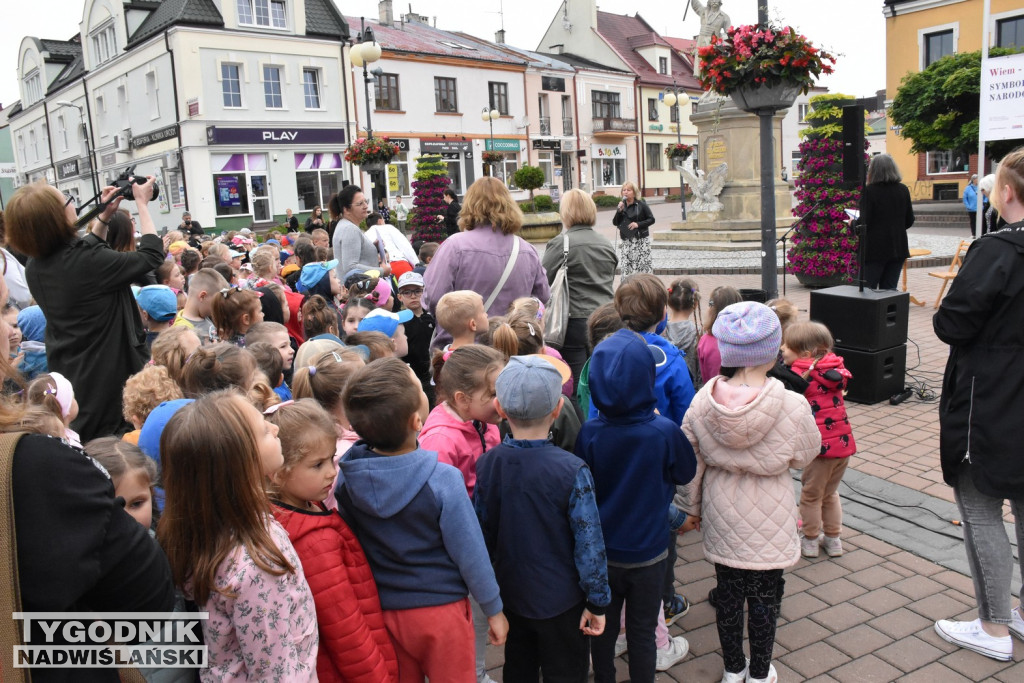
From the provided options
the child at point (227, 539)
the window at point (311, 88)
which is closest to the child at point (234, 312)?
the child at point (227, 539)

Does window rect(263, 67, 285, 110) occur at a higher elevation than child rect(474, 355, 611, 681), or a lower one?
higher

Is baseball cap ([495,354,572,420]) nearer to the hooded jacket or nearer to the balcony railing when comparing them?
the hooded jacket

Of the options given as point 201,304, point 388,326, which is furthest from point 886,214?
point 201,304

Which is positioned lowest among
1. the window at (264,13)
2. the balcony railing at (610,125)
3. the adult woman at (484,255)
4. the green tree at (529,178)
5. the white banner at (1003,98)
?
the adult woman at (484,255)

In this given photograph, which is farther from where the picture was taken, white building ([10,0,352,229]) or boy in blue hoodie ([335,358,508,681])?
white building ([10,0,352,229])

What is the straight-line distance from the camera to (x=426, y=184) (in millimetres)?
17953

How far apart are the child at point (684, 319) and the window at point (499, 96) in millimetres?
39209

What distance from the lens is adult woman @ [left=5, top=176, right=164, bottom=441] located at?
365cm

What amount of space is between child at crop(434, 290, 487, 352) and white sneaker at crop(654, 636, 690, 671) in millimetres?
1717

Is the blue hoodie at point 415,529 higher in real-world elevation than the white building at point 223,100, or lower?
lower

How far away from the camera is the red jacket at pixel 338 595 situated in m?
2.19

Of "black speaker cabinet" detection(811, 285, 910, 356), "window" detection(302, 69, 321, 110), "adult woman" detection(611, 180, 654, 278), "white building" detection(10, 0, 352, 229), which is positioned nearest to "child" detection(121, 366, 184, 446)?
"black speaker cabinet" detection(811, 285, 910, 356)

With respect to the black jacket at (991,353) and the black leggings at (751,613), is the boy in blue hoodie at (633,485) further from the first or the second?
the black jacket at (991,353)

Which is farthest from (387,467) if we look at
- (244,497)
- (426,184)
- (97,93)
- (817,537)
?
(97,93)
